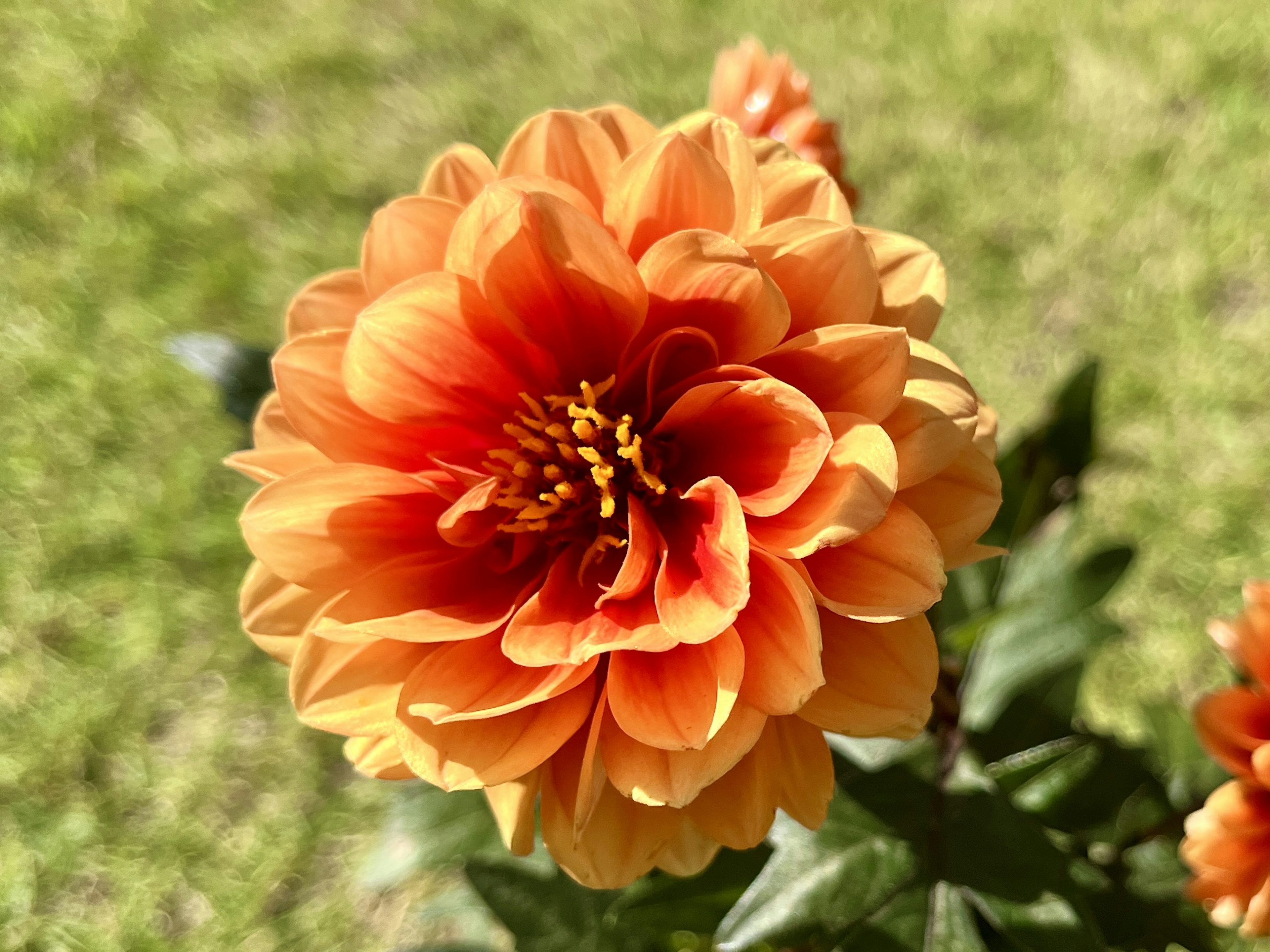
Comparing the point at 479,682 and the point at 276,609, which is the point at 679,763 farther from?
the point at 276,609

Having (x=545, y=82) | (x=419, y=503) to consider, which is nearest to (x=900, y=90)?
(x=545, y=82)

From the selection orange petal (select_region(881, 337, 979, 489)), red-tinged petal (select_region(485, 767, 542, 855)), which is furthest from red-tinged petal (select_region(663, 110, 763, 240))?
red-tinged petal (select_region(485, 767, 542, 855))

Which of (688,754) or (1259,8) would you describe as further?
(1259,8)

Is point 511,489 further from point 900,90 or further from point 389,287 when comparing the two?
point 900,90

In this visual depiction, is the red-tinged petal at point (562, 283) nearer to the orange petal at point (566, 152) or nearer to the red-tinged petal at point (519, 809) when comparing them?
the orange petal at point (566, 152)

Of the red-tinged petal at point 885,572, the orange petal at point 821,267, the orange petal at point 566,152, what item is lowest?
the red-tinged petal at point 885,572

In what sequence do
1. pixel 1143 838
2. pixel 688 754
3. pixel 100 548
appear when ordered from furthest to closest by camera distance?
pixel 100 548 < pixel 1143 838 < pixel 688 754

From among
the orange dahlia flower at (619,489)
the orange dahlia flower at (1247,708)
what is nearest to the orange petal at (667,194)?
the orange dahlia flower at (619,489)
